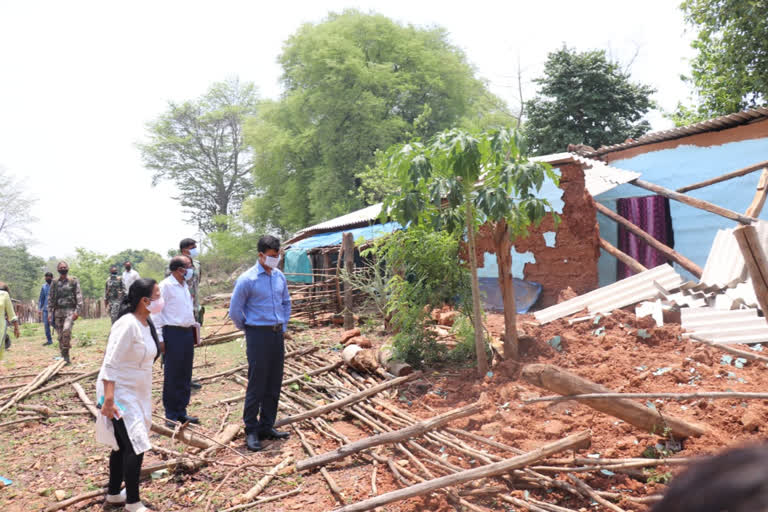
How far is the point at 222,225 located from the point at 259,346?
36.8 metres

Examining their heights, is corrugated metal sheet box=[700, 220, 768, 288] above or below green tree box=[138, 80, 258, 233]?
below

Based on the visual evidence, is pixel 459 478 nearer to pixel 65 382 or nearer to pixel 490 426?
pixel 490 426

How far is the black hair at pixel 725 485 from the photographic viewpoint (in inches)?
24.2

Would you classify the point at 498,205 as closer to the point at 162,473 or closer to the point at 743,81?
the point at 162,473

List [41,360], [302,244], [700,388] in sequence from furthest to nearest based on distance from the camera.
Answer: [302,244] < [41,360] < [700,388]

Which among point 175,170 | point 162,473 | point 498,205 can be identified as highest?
point 175,170

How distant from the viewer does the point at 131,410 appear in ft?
11.7

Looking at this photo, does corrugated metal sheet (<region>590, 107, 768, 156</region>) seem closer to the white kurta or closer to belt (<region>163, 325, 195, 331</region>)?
belt (<region>163, 325, 195, 331</region>)

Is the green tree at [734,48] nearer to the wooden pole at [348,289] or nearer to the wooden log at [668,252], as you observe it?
the wooden log at [668,252]

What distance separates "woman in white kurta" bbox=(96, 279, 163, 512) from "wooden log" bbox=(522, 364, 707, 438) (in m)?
2.78

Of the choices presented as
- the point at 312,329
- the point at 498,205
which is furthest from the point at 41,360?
the point at 498,205

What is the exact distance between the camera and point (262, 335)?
4910mm

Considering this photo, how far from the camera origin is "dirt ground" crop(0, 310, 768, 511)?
11.8 feet

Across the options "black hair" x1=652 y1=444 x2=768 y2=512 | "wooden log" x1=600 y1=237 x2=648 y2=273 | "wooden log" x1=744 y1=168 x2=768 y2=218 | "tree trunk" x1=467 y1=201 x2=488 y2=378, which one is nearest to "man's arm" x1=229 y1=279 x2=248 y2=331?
"tree trunk" x1=467 y1=201 x2=488 y2=378
